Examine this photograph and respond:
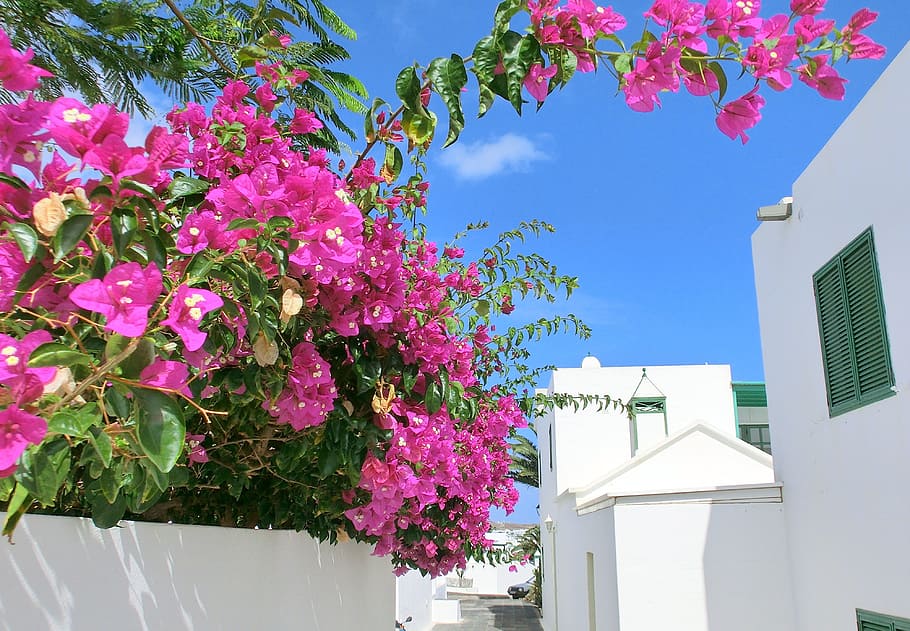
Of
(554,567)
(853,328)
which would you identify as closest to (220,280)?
(853,328)

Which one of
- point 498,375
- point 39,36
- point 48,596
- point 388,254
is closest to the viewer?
point 48,596

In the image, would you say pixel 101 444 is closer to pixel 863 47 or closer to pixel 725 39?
pixel 725 39

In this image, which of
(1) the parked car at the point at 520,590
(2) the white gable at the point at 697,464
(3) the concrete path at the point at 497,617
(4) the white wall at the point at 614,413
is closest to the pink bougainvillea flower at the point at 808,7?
(2) the white gable at the point at 697,464

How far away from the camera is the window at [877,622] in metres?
4.44

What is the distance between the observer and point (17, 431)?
2.91ft

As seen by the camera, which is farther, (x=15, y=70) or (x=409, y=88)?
(x=409, y=88)

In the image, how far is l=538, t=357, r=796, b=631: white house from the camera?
6.94m

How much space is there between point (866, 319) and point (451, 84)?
14.4 feet

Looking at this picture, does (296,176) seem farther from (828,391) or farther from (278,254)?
(828,391)

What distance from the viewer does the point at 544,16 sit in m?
1.49

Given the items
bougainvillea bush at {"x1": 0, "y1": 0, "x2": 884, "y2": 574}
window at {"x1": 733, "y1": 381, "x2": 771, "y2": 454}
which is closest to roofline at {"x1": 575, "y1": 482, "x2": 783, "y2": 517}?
bougainvillea bush at {"x1": 0, "y1": 0, "x2": 884, "y2": 574}

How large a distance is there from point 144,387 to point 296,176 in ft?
2.02

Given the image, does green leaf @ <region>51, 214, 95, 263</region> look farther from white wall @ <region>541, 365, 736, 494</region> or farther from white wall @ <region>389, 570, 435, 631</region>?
white wall @ <region>541, 365, 736, 494</region>

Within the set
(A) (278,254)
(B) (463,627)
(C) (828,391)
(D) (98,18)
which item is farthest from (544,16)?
(B) (463,627)
